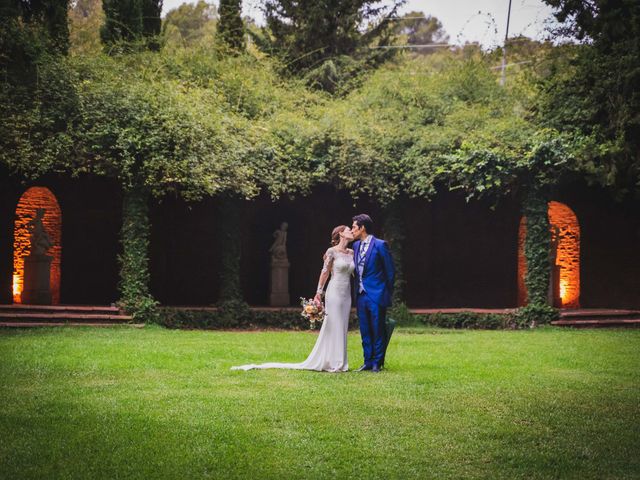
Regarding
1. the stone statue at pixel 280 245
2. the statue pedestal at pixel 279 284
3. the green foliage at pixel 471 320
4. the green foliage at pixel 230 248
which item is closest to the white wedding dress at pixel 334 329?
the green foliage at pixel 230 248

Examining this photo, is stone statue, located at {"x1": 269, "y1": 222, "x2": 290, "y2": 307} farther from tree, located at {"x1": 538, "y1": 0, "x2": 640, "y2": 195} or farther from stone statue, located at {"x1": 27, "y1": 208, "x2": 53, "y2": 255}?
→ tree, located at {"x1": 538, "y1": 0, "x2": 640, "y2": 195}

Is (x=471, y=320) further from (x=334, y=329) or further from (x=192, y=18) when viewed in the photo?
(x=192, y=18)

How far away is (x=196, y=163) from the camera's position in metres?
16.4

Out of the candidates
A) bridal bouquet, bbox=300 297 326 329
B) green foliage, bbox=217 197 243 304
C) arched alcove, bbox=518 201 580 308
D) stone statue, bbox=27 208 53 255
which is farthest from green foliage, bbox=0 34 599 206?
bridal bouquet, bbox=300 297 326 329

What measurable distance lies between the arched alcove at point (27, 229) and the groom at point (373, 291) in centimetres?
1304

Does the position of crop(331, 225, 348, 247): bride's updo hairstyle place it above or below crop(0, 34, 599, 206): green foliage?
below

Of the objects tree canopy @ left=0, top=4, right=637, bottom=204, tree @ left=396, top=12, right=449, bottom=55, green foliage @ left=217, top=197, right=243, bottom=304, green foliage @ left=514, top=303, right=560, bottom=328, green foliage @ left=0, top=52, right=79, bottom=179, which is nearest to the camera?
green foliage @ left=0, top=52, right=79, bottom=179

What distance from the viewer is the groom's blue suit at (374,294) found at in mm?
9625

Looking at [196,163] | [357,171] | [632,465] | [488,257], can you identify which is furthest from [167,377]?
[488,257]

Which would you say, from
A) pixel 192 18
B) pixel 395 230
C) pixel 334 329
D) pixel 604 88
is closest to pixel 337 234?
pixel 334 329

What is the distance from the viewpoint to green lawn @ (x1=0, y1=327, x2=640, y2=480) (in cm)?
524

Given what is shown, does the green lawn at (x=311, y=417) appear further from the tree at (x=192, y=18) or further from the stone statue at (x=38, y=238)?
the tree at (x=192, y=18)

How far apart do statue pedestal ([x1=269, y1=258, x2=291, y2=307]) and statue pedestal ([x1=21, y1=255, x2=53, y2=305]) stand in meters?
5.69

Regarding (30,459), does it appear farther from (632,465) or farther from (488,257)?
(488,257)
